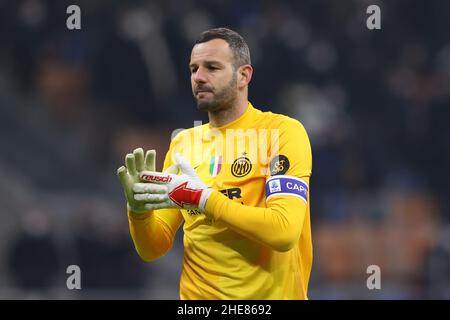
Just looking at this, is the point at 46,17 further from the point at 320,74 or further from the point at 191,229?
the point at 191,229

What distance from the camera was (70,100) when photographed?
12.3 meters

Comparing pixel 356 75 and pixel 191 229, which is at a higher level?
pixel 356 75

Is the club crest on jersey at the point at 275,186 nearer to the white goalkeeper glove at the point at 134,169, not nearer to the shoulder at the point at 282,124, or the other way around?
the shoulder at the point at 282,124

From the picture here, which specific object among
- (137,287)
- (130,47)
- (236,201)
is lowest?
(137,287)

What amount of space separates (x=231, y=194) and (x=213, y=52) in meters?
0.73

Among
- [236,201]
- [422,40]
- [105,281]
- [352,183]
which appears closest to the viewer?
[236,201]

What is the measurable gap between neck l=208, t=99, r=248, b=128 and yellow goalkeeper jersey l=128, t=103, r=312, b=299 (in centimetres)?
3

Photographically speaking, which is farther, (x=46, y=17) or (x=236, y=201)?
(x=46, y=17)

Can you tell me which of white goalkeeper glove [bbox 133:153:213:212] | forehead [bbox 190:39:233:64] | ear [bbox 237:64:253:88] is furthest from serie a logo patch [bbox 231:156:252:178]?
forehead [bbox 190:39:233:64]

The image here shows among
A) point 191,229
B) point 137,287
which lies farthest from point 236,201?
point 137,287

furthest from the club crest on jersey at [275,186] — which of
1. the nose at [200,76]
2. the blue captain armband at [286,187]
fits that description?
the nose at [200,76]

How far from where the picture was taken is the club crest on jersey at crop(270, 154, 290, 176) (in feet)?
14.0

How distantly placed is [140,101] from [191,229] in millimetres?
7502

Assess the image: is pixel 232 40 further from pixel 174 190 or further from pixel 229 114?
pixel 174 190
